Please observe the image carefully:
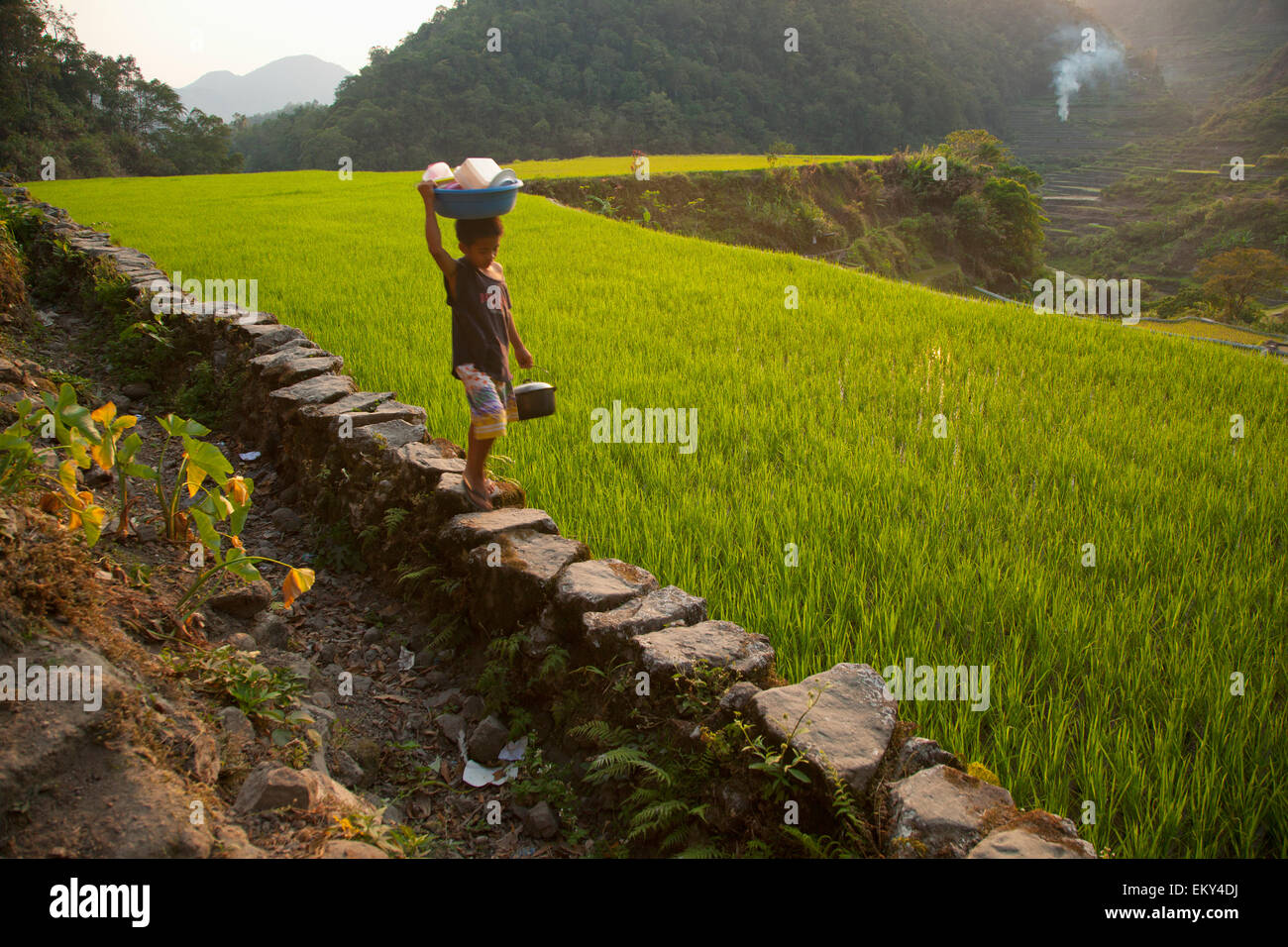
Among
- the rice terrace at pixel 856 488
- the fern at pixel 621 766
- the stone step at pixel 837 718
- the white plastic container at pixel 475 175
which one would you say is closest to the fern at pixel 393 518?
the rice terrace at pixel 856 488

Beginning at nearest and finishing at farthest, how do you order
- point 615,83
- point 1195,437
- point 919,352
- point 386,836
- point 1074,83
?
point 386,836 < point 1195,437 < point 919,352 < point 615,83 < point 1074,83

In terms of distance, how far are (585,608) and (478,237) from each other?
Answer: 1.48 metres

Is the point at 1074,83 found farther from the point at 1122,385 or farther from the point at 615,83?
the point at 1122,385

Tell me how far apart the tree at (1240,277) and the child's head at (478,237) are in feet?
139

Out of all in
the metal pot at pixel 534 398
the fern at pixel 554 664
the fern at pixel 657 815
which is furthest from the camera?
the metal pot at pixel 534 398

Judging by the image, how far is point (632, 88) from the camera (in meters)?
48.6

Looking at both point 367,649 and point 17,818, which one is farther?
point 367,649

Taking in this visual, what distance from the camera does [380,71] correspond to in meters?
39.4

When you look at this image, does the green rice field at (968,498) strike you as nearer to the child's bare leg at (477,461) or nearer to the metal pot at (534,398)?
the child's bare leg at (477,461)

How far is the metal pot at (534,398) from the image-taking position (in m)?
2.96

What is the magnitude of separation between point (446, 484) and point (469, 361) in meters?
0.61

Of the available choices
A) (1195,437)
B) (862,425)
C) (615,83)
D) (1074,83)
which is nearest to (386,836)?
(862,425)

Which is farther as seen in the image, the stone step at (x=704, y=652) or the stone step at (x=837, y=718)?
the stone step at (x=704, y=652)

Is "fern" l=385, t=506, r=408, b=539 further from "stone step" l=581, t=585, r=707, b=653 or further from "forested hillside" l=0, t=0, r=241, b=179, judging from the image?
"forested hillside" l=0, t=0, r=241, b=179
